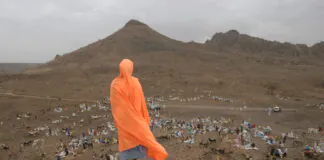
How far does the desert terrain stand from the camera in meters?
9.59

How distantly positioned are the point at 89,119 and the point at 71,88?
14.7 metres

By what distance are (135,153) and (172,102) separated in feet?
60.4

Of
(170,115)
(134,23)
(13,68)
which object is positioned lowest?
(170,115)

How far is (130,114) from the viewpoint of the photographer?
312cm

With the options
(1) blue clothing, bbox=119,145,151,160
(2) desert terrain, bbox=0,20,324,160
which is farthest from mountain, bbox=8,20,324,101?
(1) blue clothing, bbox=119,145,151,160

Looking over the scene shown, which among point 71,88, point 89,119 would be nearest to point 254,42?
point 71,88

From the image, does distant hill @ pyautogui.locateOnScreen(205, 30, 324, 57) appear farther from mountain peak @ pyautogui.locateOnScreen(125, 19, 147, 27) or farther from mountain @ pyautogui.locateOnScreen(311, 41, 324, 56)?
mountain peak @ pyautogui.locateOnScreen(125, 19, 147, 27)

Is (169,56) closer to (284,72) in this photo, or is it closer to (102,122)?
(284,72)

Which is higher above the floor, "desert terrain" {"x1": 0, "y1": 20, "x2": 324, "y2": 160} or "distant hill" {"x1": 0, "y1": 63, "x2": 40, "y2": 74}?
"distant hill" {"x1": 0, "y1": 63, "x2": 40, "y2": 74}

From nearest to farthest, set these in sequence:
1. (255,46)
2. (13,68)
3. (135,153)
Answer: (135,153)
(255,46)
(13,68)

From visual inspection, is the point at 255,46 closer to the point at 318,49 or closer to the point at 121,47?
the point at 318,49

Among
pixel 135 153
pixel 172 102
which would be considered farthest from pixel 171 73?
pixel 135 153

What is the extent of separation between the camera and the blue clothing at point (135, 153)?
330 centimetres

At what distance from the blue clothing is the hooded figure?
61 mm
